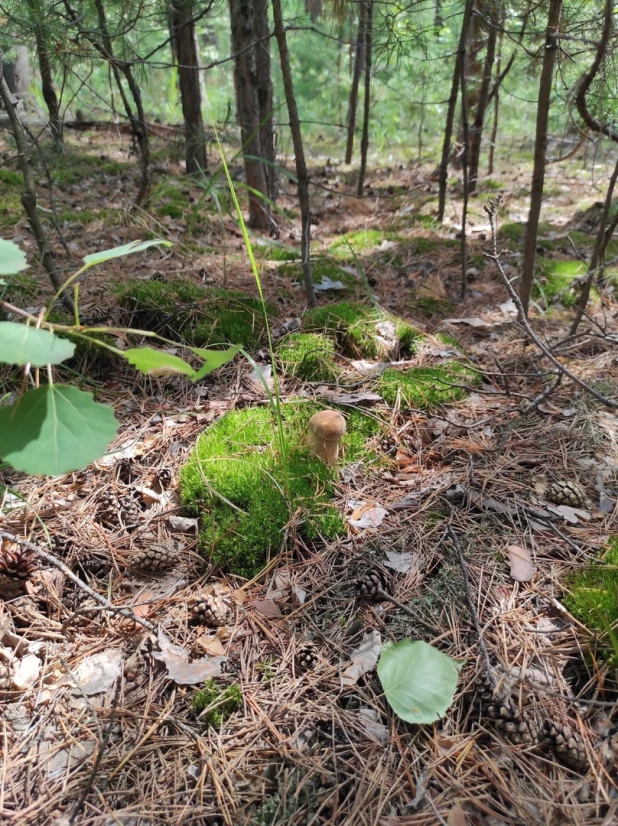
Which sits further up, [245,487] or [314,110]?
[314,110]

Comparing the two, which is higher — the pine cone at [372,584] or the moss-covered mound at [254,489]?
the moss-covered mound at [254,489]

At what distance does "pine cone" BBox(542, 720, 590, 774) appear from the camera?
1336mm

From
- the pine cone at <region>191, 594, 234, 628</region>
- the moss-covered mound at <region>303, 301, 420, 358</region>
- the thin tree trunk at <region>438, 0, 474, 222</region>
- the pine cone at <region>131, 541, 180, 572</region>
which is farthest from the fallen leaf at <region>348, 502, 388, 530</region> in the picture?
the thin tree trunk at <region>438, 0, 474, 222</region>

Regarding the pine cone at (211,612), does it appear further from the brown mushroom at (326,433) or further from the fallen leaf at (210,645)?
the brown mushroom at (326,433)

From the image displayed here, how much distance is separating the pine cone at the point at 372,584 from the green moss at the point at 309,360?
126 centimetres

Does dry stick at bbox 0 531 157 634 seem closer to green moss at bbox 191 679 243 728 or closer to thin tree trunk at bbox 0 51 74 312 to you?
green moss at bbox 191 679 243 728

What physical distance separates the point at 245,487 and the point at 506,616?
1.06 metres

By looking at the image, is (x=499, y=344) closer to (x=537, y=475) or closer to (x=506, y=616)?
(x=537, y=475)

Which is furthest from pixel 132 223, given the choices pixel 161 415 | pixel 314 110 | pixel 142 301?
pixel 314 110

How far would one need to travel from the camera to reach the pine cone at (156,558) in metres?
1.88

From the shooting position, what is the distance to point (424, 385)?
2707 mm

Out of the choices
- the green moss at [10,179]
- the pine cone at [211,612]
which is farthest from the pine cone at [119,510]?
the green moss at [10,179]

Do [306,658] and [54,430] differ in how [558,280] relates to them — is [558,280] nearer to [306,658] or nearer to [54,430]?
[306,658]

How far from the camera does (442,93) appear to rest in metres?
13.6
